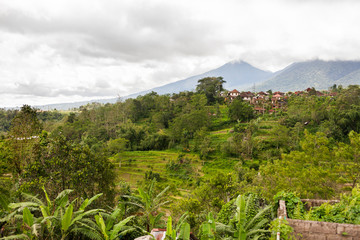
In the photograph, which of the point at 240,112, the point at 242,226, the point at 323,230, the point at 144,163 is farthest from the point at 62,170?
the point at 240,112

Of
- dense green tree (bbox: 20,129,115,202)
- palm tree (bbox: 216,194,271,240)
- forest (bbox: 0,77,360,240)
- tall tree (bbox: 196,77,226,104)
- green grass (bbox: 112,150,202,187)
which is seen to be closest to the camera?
palm tree (bbox: 216,194,271,240)

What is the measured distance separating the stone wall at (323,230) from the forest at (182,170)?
0.35 m

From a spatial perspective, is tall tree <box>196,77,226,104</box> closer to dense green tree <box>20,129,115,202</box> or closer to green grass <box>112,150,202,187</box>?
green grass <box>112,150,202,187</box>

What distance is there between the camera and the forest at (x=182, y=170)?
482cm

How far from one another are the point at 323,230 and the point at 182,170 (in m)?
24.1

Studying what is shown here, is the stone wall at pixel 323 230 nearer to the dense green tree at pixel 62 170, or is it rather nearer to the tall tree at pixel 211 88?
the dense green tree at pixel 62 170

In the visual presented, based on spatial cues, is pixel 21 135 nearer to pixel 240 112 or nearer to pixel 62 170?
pixel 62 170

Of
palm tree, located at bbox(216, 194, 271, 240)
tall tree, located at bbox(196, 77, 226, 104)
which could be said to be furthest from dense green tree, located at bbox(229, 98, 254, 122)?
palm tree, located at bbox(216, 194, 271, 240)

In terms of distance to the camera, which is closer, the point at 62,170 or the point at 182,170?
the point at 62,170

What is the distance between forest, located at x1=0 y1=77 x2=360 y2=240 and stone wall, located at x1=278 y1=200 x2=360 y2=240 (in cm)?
35

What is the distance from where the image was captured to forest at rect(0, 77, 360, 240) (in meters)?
4.82

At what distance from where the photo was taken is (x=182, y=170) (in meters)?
27.7

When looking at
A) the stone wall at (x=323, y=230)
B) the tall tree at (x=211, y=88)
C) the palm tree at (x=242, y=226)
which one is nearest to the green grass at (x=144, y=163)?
the palm tree at (x=242, y=226)

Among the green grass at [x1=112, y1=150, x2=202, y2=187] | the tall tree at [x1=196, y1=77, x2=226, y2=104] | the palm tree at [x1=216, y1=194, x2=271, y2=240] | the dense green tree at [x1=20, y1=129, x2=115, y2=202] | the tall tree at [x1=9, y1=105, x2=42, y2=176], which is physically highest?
the tall tree at [x1=196, y1=77, x2=226, y2=104]
